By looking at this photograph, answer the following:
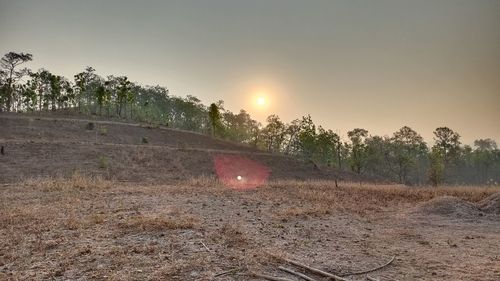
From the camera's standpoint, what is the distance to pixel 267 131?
304 ft

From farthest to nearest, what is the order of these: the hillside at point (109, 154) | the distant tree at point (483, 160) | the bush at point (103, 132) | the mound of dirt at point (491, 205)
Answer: the distant tree at point (483, 160) < the bush at point (103, 132) < the hillside at point (109, 154) < the mound of dirt at point (491, 205)

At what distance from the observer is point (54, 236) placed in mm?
10984

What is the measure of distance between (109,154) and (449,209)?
133 feet

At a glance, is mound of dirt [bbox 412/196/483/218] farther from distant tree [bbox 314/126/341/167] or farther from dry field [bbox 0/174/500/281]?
distant tree [bbox 314/126/341/167]

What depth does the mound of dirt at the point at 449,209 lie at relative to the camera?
62.3ft

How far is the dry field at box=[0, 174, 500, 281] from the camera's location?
848 centimetres

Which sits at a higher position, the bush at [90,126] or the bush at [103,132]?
the bush at [90,126]

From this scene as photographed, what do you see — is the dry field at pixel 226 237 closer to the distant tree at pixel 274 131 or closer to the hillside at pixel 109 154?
the hillside at pixel 109 154

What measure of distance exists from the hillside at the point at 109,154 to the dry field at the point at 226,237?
18265 mm

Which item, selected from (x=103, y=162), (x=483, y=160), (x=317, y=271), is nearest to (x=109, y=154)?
(x=103, y=162)

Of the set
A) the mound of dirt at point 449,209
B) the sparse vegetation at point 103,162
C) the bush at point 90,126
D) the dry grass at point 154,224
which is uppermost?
the bush at point 90,126

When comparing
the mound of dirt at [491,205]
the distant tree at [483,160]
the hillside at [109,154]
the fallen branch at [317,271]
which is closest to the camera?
the fallen branch at [317,271]

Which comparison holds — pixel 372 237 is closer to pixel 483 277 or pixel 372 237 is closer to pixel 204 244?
pixel 483 277

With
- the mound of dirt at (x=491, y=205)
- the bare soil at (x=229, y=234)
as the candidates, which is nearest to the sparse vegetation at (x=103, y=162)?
the bare soil at (x=229, y=234)
